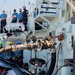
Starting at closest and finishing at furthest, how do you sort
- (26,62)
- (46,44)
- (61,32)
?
(46,44), (61,32), (26,62)

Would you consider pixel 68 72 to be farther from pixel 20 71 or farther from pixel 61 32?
pixel 61 32

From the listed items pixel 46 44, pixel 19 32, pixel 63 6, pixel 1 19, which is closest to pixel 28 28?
pixel 19 32

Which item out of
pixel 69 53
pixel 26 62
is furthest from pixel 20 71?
pixel 26 62

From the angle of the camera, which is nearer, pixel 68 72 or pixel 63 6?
pixel 68 72

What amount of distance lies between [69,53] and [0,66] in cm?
391

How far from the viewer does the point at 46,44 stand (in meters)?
6.92

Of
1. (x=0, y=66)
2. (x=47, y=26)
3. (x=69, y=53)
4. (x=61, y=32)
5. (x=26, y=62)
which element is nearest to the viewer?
(x=0, y=66)

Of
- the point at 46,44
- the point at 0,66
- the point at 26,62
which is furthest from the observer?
the point at 26,62

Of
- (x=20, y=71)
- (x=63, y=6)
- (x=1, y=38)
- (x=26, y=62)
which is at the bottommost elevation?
(x=26, y=62)

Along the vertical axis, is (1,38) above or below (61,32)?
below

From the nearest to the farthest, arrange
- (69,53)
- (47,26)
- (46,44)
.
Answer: (46,44) → (69,53) → (47,26)

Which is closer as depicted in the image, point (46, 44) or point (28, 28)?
point (46, 44)

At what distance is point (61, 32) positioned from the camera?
403 inches

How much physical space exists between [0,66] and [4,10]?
38.9ft
